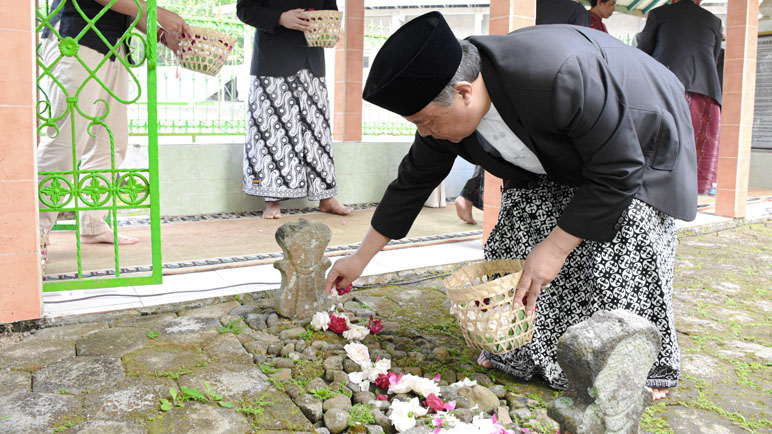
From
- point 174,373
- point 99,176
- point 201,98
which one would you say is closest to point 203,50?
point 99,176

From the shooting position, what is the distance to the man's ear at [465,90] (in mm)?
1790

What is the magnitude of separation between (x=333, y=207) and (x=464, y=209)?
3.70ft

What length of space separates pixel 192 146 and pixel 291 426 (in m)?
3.72

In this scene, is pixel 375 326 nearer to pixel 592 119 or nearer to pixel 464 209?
pixel 592 119

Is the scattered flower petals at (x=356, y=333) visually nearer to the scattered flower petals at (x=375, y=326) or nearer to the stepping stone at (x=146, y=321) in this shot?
the scattered flower petals at (x=375, y=326)

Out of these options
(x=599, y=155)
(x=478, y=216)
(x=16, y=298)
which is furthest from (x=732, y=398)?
(x=478, y=216)

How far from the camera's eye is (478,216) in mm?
5531

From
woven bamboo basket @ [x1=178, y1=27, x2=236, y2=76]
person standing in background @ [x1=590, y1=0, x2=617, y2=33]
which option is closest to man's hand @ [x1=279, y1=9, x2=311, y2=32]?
woven bamboo basket @ [x1=178, y1=27, x2=236, y2=76]

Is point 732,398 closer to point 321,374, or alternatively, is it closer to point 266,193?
point 321,374

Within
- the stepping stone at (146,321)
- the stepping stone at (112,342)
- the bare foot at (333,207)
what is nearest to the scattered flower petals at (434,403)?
the stepping stone at (112,342)

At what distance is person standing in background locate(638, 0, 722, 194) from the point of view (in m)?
5.66

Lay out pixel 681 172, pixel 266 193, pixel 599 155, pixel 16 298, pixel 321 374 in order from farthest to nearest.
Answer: pixel 266 193
pixel 16 298
pixel 321 374
pixel 681 172
pixel 599 155

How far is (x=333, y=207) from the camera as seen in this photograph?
17.7 ft

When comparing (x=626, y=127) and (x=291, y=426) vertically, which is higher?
(x=626, y=127)
